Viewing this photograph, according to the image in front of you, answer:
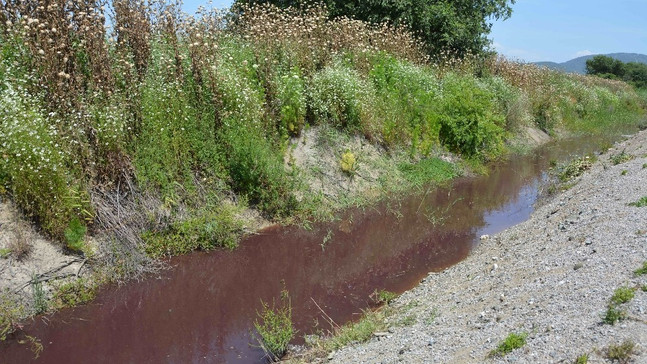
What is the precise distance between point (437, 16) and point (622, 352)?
18321 millimetres

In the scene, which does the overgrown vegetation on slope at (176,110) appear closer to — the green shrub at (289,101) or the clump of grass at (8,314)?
the green shrub at (289,101)

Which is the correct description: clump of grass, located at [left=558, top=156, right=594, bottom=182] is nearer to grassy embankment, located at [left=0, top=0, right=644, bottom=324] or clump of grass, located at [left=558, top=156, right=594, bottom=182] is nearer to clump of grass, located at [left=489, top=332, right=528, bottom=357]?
grassy embankment, located at [left=0, top=0, right=644, bottom=324]

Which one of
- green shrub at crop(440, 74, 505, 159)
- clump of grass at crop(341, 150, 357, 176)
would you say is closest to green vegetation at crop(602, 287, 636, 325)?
clump of grass at crop(341, 150, 357, 176)

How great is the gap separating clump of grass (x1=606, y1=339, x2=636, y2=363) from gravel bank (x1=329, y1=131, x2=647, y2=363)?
0.14 feet

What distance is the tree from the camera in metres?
20.4

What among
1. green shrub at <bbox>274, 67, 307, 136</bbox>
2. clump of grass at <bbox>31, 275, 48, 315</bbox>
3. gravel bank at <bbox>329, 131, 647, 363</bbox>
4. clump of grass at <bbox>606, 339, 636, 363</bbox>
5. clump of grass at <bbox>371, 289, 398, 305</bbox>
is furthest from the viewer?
green shrub at <bbox>274, 67, 307, 136</bbox>

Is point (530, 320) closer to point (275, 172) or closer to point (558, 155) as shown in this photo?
point (275, 172)

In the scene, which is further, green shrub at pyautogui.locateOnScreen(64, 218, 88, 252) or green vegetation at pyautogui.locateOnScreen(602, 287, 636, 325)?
green shrub at pyautogui.locateOnScreen(64, 218, 88, 252)

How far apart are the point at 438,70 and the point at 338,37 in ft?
16.3

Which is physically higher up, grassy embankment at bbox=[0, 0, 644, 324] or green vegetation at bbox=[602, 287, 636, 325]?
grassy embankment at bbox=[0, 0, 644, 324]

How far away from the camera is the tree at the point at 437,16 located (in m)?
20.4

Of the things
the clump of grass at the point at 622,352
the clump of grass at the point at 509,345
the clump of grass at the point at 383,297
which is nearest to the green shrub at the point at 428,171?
the clump of grass at the point at 383,297

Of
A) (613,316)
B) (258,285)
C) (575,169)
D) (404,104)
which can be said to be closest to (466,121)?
(404,104)

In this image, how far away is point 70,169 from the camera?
9648 millimetres
